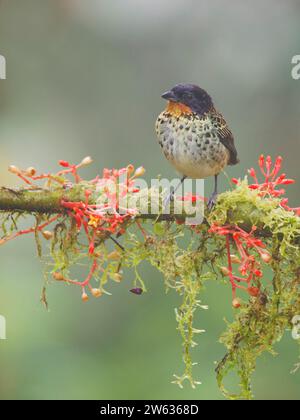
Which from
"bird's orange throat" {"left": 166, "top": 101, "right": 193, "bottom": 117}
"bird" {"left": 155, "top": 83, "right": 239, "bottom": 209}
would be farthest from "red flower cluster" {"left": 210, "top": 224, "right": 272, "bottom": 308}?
"bird's orange throat" {"left": 166, "top": 101, "right": 193, "bottom": 117}

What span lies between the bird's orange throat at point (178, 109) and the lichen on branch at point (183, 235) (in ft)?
2.71

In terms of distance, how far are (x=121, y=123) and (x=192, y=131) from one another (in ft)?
10.9

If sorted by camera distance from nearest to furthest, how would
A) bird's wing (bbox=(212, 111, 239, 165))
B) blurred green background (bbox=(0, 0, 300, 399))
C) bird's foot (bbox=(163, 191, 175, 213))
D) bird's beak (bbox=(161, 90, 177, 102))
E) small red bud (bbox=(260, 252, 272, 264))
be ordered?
1. small red bud (bbox=(260, 252, 272, 264))
2. bird's foot (bbox=(163, 191, 175, 213))
3. bird's beak (bbox=(161, 90, 177, 102))
4. bird's wing (bbox=(212, 111, 239, 165))
5. blurred green background (bbox=(0, 0, 300, 399))

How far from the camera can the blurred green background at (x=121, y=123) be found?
205 inches

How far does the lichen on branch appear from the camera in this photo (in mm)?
2785

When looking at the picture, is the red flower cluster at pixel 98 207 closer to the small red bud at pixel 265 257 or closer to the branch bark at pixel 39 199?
the branch bark at pixel 39 199

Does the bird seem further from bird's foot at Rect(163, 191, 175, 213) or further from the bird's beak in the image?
bird's foot at Rect(163, 191, 175, 213)

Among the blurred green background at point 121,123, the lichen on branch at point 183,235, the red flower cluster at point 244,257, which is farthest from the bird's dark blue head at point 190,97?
the blurred green background at point 121,123

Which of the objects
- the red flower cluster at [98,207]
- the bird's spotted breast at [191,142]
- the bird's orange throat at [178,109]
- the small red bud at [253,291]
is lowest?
the small red bud at [253,291]

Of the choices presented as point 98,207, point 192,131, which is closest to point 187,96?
point 192,131

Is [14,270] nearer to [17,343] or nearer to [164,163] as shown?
[17,343]

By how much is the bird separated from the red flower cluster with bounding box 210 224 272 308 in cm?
86

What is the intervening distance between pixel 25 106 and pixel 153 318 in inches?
88.3

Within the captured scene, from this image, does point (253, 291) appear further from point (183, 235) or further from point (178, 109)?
point (178, 109)
